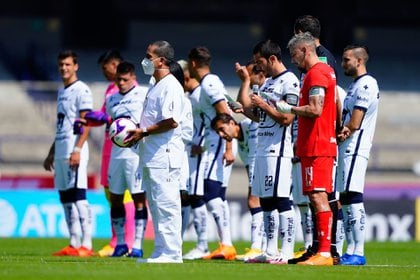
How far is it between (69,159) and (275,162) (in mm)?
4238

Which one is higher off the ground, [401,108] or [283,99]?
[401,108]

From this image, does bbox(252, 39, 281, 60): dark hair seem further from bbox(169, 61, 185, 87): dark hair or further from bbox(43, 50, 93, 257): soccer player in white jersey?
bbox(43, 50, 93, 257): soccer player in white jersey

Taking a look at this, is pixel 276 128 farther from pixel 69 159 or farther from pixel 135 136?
pixel 69 159

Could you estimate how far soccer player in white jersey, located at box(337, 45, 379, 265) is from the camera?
14773mm

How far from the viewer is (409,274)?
12883mm

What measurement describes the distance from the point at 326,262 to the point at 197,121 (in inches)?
185

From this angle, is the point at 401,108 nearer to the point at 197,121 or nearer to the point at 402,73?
the point at 402,73

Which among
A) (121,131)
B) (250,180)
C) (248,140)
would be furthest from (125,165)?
(121,131)

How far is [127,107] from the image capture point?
17.5 m

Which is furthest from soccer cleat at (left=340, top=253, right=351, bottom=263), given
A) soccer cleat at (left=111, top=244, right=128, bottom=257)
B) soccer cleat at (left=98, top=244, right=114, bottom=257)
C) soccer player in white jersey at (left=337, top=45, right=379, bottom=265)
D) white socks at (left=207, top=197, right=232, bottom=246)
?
soccer cleat at (left=98, top=244, right=114, bottom=257)

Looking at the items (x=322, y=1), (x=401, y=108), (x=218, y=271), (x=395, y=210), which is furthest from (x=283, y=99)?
(x=322, y=1)

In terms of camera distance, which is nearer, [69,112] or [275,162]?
[275,162]

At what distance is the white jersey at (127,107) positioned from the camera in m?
17.5

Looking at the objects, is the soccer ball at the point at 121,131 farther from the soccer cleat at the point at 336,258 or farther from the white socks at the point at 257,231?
the white socks at the point at 257,231
